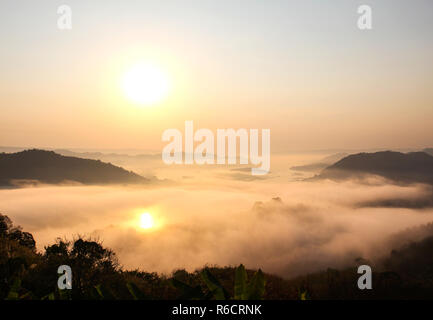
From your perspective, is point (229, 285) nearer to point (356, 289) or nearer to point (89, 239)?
point (356, 289)

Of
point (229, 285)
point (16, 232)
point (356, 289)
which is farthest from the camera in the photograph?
point (16, 232)

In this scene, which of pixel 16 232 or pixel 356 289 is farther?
pixel 16 232

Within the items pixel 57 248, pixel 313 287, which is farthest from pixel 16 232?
pixel 313 287

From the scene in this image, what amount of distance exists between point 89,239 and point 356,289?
14.4 m
